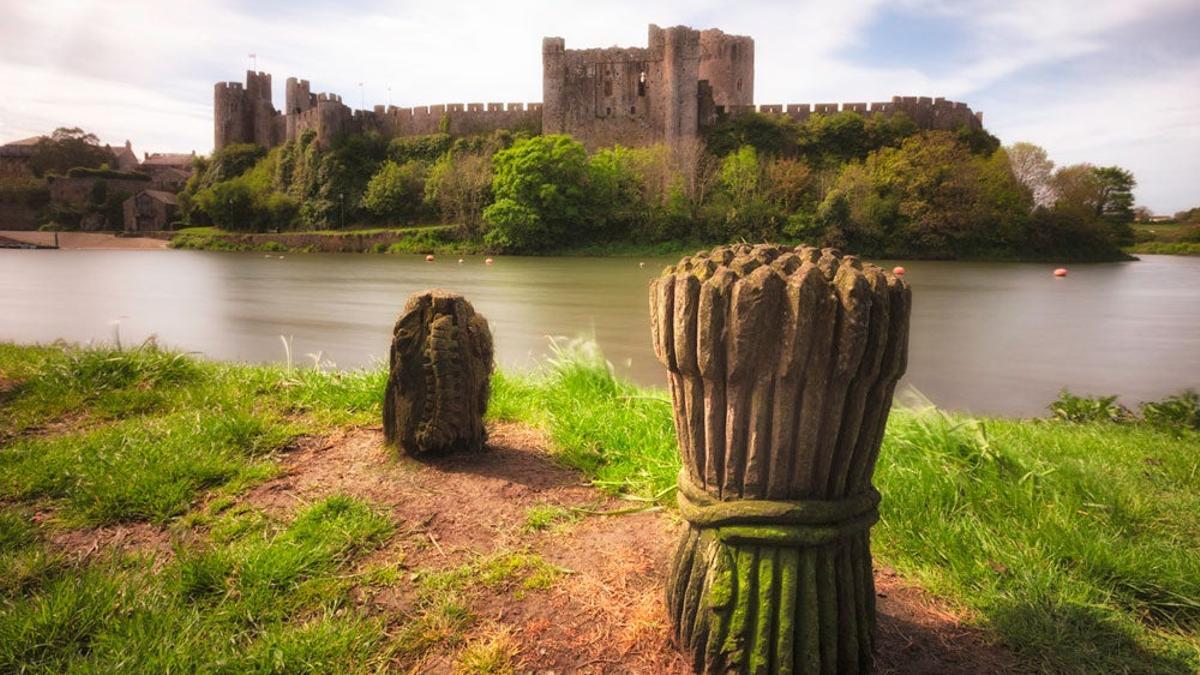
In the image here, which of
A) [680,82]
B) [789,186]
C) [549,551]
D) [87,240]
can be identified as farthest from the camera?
[87,240]

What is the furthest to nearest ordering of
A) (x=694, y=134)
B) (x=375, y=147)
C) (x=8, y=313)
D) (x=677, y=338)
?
(x=375, y=147) < (x=694, y=134) < (x=8, y=313) < (x=677, y=338)

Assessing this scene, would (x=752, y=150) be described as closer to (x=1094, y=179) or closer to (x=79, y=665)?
(x=1094, y=179)

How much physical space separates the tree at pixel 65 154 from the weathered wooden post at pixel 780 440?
7342 cm

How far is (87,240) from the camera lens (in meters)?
49.4

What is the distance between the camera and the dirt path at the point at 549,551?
212cm

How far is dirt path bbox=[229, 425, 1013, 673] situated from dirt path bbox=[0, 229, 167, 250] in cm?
5138

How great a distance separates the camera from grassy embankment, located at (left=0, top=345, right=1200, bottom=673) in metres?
2.13

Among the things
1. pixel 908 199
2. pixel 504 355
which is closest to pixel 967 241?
pixel 908 199

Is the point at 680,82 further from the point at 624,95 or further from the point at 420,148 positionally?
the point at 420,148

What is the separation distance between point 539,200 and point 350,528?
3561 centimetres

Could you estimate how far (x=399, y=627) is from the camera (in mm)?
2248

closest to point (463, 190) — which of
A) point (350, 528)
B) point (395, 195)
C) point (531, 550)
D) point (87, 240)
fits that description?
point (395, 195)

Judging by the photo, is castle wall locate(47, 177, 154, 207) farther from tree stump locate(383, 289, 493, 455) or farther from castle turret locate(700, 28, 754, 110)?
tree stump locate(383, 289, 493, 455)

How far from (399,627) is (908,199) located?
125 ft
